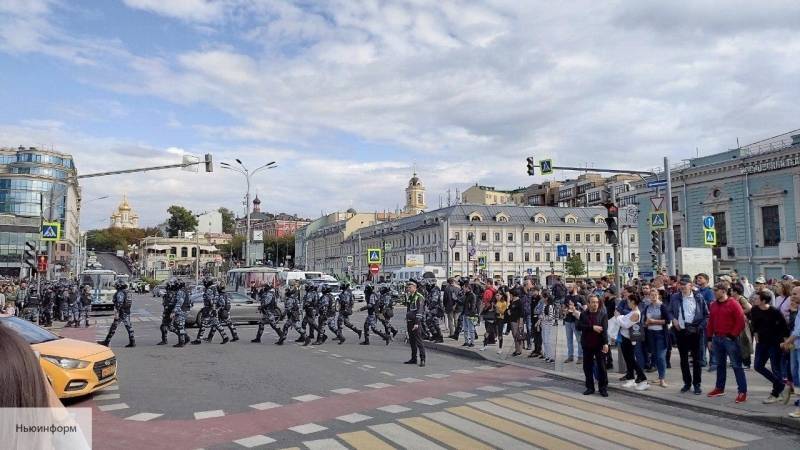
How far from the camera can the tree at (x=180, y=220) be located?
497 ft

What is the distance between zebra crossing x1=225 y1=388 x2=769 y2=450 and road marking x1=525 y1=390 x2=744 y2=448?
1 centimetres

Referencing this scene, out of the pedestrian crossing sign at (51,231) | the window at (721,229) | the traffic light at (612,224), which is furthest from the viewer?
the window at (721,229)

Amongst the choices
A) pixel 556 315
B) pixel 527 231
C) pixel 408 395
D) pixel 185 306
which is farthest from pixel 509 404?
pixel 527 231

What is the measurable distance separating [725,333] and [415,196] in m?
111

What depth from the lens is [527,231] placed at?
277 feet

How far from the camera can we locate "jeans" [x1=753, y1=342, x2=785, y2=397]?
31.3ft

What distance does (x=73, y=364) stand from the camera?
9562 mm

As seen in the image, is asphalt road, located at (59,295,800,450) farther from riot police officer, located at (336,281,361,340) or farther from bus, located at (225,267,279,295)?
bus, located at (225,267,279,295)

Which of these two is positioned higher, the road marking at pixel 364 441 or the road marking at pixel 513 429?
the road marking at pixel 364 441

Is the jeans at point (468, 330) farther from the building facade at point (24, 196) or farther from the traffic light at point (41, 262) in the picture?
the building facade at point (24, 196)

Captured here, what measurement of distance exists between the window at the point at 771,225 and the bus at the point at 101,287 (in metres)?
41.0

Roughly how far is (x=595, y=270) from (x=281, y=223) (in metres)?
116

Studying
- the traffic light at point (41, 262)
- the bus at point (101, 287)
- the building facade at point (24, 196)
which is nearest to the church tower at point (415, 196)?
the building facade at point (24, 196)

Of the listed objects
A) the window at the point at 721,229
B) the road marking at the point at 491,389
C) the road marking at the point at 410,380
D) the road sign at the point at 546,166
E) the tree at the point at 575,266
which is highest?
the road sign at the point at 546,166
